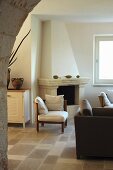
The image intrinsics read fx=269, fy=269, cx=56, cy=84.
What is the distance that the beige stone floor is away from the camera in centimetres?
398

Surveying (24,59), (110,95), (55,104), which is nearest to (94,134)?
(55,104)

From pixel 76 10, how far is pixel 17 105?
8.43 ft

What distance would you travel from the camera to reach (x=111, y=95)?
741 centimetres

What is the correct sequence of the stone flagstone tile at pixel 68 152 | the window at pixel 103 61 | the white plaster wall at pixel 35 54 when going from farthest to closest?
the window at pixel 103 61, the white plaster wall at pixel 35 54, the stone flagstone tile at pixel 68 152

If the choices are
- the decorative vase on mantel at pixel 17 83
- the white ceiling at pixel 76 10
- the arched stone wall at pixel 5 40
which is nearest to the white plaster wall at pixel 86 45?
the white ceiling at pixel 76 10

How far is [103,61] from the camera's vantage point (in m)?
8.18

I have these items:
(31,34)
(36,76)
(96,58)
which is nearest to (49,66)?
(36,76)

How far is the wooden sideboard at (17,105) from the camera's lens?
6.32 meters

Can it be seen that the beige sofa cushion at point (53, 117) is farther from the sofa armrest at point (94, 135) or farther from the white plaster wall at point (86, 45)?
the white plaster wall at point (86, 45)

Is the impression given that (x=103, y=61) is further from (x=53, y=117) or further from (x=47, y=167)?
(x=47, y=167)

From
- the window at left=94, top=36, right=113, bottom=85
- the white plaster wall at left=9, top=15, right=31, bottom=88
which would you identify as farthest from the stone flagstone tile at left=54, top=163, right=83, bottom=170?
the window at left=94, top=36, right=113, bottom=85

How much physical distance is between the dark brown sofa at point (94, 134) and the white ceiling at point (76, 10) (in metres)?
2.28

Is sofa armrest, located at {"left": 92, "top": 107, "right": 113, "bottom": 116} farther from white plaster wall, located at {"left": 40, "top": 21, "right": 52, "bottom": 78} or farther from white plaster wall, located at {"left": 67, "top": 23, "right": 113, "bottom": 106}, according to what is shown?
white plaster wall, located at {"left": 67, "top": 23, "right": 113, "bottom": 106}

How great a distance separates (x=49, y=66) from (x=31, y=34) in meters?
1.12
